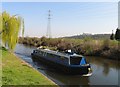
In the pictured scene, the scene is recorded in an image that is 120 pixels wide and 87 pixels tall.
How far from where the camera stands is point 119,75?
72.1ft

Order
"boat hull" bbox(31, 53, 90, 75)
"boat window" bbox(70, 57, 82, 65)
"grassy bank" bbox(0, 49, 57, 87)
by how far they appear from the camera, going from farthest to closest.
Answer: "boat window" bbox(70, 57, 82, 65), "boat hull" bbox(31, 53, 90, 75), "grassy bank" bbox(0, 49, 57, 87)

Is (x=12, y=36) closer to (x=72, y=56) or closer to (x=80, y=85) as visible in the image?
(x=72, y=56)

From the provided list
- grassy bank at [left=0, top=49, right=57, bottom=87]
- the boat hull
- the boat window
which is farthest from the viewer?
the boat window

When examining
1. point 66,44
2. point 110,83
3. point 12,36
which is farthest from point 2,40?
point 66,44

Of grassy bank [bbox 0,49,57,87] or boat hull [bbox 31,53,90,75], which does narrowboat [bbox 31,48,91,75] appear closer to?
boat hull [bbox 31,53,90,75]

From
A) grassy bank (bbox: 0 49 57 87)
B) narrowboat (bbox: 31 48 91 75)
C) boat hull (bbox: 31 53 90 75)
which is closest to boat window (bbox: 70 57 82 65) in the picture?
narrowboat (bbox: 31 48 91 75)

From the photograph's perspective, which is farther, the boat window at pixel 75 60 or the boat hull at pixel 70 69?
the boat window at pixel 75 60

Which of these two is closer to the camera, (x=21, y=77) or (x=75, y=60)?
(x=21, y=77)

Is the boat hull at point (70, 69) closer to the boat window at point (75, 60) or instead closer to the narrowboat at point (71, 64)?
the narrowboat at point (71, 64)

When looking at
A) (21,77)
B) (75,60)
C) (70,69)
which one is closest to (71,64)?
(70,69)

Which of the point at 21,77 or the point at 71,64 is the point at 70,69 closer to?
the point at 71,64

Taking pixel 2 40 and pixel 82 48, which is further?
pixel 82 48

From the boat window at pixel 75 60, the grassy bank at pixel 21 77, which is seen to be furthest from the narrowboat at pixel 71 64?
the grassy bank at pixel 21 77

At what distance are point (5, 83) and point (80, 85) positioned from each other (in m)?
8.31
